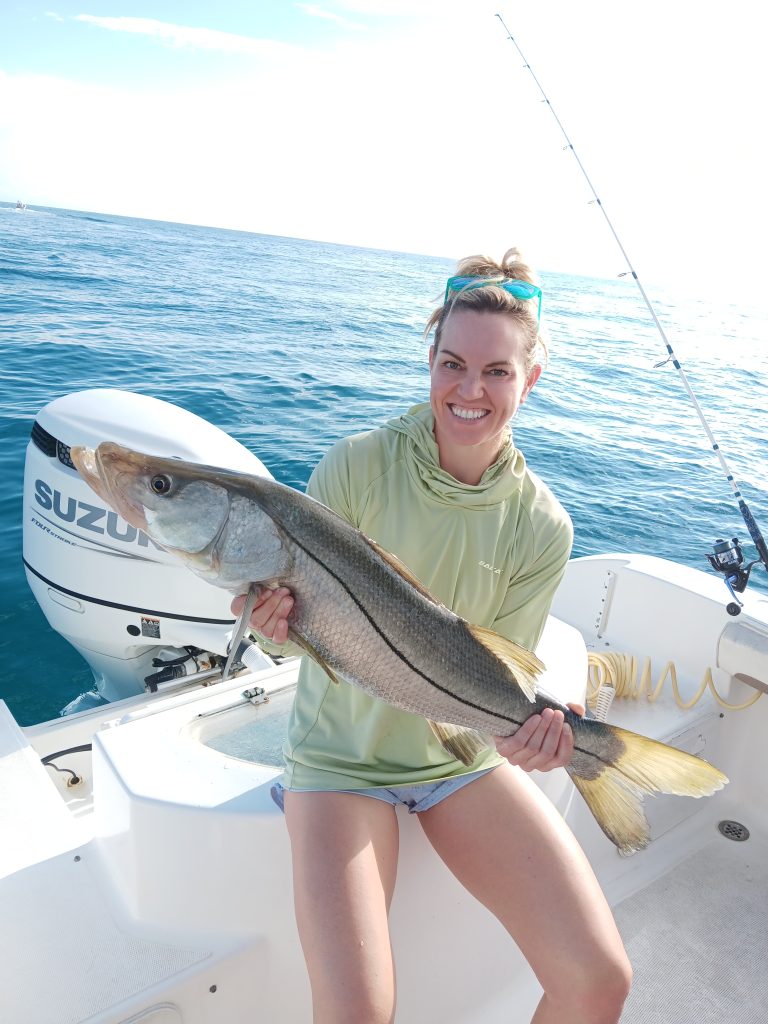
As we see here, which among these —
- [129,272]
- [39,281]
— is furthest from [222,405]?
[129,272]

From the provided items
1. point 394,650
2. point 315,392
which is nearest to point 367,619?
point 394,650

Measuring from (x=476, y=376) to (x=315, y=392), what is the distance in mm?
11626

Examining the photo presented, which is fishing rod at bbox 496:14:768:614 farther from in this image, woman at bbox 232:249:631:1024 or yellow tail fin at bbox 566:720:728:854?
yellow tail fin at bbox 566:720:728:854

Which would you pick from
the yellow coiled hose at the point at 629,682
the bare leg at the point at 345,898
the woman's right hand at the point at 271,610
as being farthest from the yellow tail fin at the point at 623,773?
the yellow coiled hose at the point at 629,682

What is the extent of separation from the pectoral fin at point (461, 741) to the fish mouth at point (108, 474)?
0.99 metres

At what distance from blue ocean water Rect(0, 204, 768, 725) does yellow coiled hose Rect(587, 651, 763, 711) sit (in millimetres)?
3577

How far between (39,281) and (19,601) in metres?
18.2

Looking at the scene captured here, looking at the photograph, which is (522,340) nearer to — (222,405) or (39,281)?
(222,405)

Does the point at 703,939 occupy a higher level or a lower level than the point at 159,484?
lower

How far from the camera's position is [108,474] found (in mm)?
1696

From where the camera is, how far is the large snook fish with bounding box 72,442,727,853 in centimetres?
170

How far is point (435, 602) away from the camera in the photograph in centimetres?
185

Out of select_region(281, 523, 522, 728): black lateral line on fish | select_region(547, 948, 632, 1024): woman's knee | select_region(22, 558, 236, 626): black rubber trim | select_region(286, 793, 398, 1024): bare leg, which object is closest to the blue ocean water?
select_region(22, 558, 236, 626): black rubber trim

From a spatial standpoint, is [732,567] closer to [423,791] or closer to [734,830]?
[734,830]
